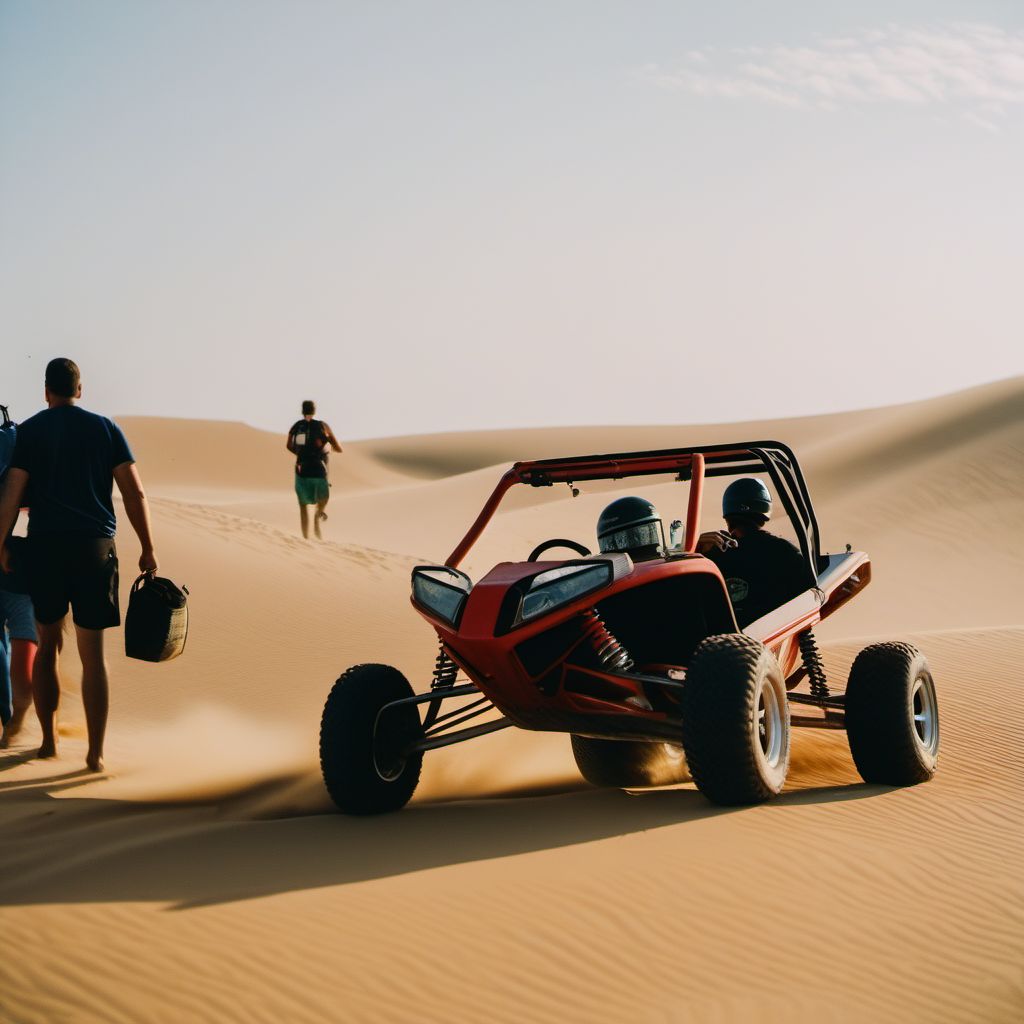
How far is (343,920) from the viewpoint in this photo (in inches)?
179

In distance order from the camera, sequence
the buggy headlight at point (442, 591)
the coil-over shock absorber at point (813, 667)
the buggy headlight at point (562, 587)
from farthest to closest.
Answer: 1. the coil-over shock absorber at point (813, 667)
2. the buggy headlight at point (442, 591)
3. the buggy headlight at point (562, 587)

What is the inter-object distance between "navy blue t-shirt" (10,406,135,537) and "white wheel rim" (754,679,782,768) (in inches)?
124

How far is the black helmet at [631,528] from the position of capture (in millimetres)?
6273

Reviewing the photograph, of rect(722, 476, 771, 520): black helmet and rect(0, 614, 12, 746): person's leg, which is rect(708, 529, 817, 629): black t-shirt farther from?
rect(0, 614, 12, 746): person's leg

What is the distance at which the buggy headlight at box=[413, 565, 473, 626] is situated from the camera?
589cm

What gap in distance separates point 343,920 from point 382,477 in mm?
79856

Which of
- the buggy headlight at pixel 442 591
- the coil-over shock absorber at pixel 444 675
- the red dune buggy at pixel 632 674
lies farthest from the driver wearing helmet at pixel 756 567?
the buggy headlight at pixel 442 591

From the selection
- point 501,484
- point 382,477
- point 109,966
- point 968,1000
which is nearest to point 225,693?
point 501,484

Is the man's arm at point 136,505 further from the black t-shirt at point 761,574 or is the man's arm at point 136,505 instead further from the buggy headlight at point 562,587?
the black t-shirt at point 761,574

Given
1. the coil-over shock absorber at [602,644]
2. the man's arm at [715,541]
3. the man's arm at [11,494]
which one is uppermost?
the man's arm at [11,494]

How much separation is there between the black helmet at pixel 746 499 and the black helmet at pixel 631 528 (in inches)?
48.2

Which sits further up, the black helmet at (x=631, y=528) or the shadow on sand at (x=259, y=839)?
the black helmet at (x=631, y=528)

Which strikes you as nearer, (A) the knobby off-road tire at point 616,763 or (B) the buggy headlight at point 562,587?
(B) the buggy headlight at point 562,587

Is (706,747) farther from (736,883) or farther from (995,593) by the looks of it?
(995,593)
